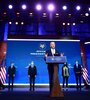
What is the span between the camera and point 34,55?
12.2 meters

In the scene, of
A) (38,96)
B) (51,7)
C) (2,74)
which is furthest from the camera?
(2,74)

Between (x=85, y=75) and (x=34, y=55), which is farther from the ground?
(x=34, y=55)

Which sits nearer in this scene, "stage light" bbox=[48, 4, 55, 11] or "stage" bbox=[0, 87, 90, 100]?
"stage" bbox=[0, 87, 90, 100]

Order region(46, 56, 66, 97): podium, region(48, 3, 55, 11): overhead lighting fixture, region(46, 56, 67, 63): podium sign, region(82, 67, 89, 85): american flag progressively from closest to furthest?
region(46, 56, 66, 97): podium → region(46, 56, 67, 63): podium sign → region(48, 3, 55, 11): overhead lighting fixture → region(82, 67, 89, 85): american flag

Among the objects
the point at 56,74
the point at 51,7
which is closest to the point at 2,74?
the point at 51,7

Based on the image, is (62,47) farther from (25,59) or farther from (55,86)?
(55,86)

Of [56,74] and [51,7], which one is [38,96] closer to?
[56,74]

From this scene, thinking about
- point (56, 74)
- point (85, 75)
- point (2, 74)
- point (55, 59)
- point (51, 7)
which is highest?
point (51, 7)

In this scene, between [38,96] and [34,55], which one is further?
[34,55]

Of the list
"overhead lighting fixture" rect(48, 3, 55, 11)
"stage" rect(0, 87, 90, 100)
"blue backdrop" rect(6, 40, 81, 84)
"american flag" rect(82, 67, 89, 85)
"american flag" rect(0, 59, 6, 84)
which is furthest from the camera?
"american flag" rect(82, 67, 89, 85)

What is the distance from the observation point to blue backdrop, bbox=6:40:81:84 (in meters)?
11.9

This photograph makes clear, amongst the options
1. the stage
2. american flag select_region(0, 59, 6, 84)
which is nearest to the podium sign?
the stage

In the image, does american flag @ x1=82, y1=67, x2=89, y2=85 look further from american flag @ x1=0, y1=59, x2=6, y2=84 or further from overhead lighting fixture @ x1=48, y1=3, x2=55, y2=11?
american flag @ x1=0, y1=59, x2=6, y2=84

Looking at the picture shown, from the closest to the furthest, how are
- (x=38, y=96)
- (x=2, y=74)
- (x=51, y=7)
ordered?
1. (x=38, y=96)
2. (x=51, y=7)
3. (x=2, y=74)
